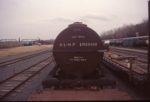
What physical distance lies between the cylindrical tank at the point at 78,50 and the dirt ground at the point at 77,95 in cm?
109

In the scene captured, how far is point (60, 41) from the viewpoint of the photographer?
13242 mm

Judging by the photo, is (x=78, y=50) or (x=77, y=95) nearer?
(x=77, y=95)

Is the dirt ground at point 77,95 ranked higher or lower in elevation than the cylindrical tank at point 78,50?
lower

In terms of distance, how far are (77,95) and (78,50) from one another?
2.06 m

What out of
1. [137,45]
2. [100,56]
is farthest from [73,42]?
[137,45]

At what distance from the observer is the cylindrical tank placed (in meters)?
13.0

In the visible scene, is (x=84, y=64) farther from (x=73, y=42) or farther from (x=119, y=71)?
(x=119, y=71)

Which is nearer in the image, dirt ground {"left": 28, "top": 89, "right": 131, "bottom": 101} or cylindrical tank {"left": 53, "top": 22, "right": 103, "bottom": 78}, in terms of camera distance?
dirt ground {"left": 28, "top": 89, "right": 131, "bottom": 101}

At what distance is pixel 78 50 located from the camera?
12.9 metres

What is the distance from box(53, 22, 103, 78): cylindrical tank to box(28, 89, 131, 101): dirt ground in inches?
42.9

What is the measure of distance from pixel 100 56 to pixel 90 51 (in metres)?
0.53

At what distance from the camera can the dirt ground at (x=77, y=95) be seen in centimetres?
1145

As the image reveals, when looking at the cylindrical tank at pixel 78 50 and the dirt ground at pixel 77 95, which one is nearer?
the dirt ground at pixel 77 95

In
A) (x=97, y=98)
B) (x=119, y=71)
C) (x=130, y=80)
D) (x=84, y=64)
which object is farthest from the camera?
(x=119, y=71)
